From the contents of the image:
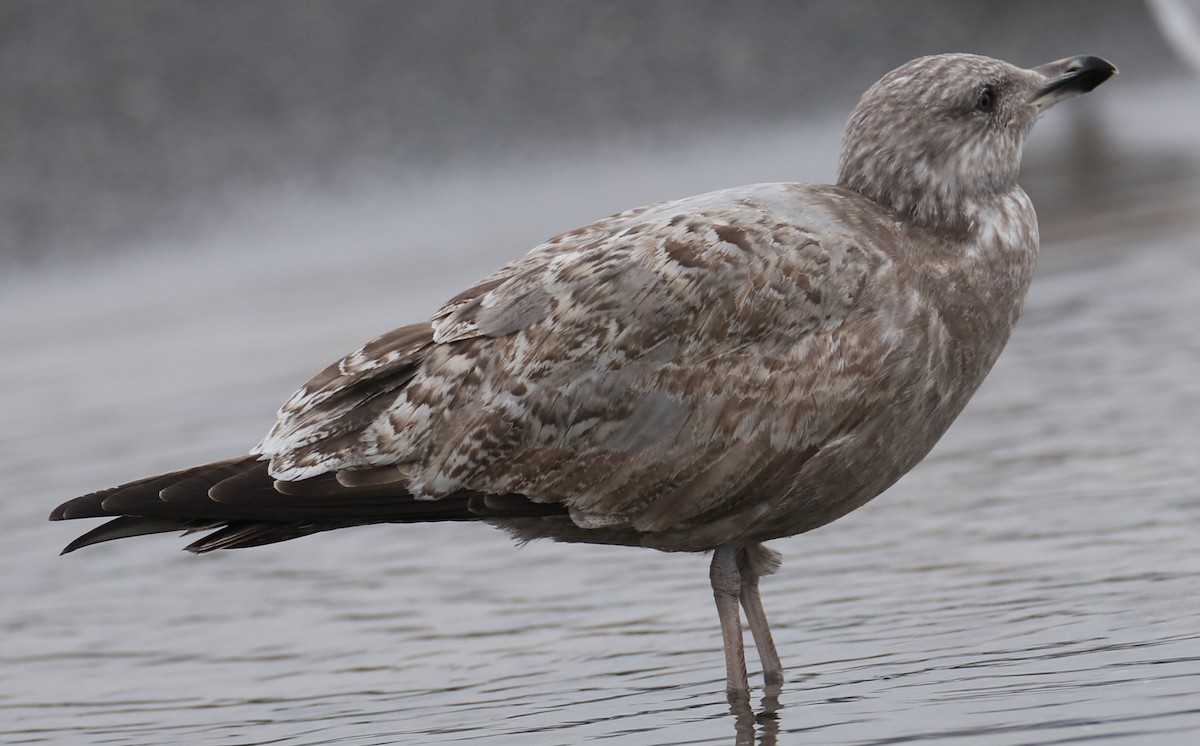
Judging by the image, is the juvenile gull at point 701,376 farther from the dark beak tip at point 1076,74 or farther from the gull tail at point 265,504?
the dark beak tip at point 1076,74

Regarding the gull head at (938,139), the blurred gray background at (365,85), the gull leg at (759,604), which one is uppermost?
the blurred gray background at (365,85)

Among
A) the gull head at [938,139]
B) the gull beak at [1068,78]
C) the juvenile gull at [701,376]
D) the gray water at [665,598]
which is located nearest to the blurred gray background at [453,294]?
the gray water at [665,598]

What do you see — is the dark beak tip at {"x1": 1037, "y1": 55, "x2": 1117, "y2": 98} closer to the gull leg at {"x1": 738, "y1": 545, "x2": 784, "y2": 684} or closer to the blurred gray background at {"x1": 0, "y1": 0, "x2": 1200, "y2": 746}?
the blurred gray background at {"x1": 0, "y1": 0, "x2": 1200, "y2": 746}

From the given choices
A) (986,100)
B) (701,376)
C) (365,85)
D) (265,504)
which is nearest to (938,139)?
(986,100)

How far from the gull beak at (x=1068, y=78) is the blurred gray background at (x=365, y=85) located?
35.4 feet

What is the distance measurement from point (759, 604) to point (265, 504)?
160 centimetres

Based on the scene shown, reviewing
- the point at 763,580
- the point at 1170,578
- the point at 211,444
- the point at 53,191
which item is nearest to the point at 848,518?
the point at 763,580

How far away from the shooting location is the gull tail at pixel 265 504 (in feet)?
20.5

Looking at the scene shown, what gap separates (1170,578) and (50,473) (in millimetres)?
6445

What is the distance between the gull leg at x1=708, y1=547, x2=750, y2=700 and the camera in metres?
6.37

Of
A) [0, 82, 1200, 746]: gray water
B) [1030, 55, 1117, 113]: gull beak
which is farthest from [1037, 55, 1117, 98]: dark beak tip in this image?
[0, 82, 1200, 746]: gray water

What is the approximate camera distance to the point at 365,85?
18844 millimetres

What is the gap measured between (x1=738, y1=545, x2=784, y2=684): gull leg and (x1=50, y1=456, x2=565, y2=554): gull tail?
2.50 ft

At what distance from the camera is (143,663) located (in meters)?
7.64
